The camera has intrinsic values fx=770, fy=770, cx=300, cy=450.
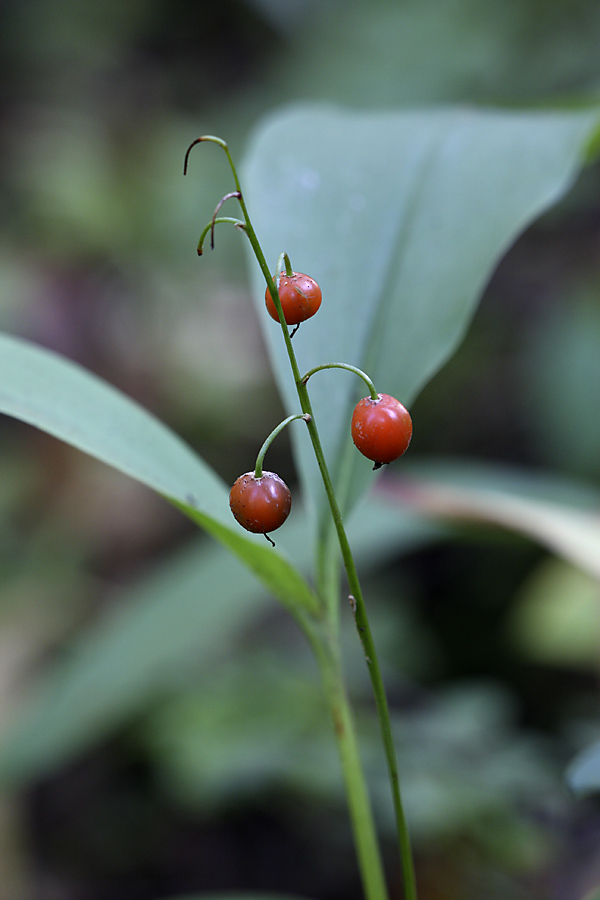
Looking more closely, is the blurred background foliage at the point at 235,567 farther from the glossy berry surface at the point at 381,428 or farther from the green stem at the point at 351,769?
the glossy berry surface at the point at 381,428

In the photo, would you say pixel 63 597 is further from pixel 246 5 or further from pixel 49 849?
pixel 246 5

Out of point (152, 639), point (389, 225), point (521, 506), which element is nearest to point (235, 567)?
point (152, 639)

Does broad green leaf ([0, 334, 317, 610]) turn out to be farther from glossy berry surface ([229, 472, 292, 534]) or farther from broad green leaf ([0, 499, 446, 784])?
broad green leaf ([0, 499, 446, 784])

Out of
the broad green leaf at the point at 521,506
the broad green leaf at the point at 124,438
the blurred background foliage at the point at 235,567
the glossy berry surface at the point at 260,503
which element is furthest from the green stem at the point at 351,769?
the blurred background foliage at the point at 235,567

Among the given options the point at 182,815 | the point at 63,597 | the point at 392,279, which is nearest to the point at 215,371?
the point at 63,597

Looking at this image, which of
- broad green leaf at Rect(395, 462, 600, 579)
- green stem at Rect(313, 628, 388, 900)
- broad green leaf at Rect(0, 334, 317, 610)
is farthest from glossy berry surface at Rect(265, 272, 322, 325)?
broad green leaf at Rect(395, 462, 600, 579)
